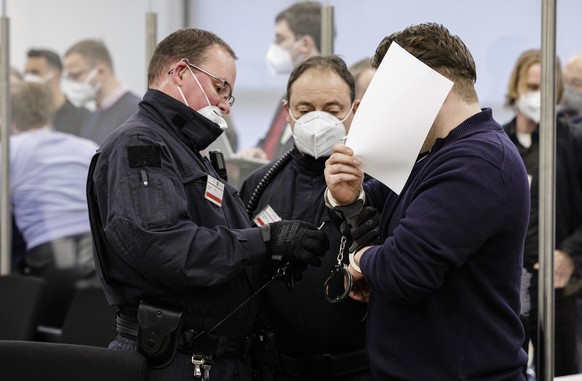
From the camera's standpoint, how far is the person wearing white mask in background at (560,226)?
10.7 feet

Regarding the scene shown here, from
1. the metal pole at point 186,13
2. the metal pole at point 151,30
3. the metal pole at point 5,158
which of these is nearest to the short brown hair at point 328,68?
the metal pole at point 186,13

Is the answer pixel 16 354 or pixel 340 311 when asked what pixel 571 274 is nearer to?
pixel 340 311

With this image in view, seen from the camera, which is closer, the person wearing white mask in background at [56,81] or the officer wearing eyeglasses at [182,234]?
the officer wearing eyeglasses at [182,234]

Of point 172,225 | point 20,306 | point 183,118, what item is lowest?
point 20,306

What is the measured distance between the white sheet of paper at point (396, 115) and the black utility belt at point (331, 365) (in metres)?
0.88

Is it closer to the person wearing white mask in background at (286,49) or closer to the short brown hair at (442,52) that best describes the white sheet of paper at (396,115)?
the short brown hair at (442,52)

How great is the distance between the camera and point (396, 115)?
1863 mm

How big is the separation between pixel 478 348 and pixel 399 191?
1.24 feet

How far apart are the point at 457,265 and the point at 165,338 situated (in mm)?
824

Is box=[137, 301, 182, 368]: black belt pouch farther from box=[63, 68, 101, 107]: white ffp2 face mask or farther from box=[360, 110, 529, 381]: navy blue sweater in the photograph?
box=[63, 68, 101, 107]: white ffp2 face mask

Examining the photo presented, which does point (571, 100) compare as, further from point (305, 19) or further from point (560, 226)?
point (305, 19)

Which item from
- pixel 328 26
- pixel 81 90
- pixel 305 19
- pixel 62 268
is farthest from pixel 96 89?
pixel 328 26

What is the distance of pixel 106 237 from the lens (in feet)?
7.37

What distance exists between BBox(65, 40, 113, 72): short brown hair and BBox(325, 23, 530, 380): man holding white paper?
10.6 ft
